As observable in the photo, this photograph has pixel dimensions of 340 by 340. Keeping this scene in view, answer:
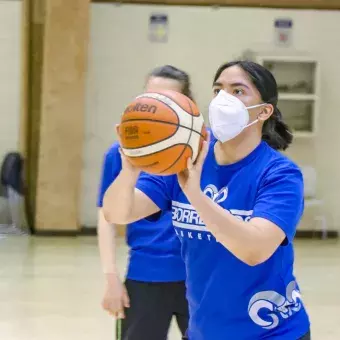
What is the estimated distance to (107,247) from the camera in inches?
101

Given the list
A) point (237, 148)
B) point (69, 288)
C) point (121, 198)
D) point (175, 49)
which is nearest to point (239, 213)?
point (237, 148)

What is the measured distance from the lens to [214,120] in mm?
2035

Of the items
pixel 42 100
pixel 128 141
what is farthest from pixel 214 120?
pixel 42 100

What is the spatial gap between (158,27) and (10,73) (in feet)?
6.49

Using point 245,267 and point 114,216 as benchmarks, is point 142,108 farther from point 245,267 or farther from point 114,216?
point 245,267

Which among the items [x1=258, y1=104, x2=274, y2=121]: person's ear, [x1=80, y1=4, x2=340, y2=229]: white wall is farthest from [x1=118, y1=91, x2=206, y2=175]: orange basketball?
[x1=80, y1=4, x2=340, y2=229]: white wall

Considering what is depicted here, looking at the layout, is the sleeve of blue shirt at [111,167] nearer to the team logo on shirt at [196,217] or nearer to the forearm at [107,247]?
the forearm at [107,247]

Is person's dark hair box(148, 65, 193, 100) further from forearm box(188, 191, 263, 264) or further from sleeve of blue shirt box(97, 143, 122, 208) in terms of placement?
forearm box(188, 191, 263, 264)

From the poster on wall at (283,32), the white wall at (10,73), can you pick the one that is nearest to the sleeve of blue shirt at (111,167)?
the white wall at (10,73)

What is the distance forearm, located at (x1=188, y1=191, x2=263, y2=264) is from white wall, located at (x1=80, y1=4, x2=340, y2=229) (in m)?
6.82

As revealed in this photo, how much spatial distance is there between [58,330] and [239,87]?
3.16 metres

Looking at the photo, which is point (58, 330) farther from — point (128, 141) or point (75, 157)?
point (75, 157)

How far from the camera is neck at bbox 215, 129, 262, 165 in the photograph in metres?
1.95

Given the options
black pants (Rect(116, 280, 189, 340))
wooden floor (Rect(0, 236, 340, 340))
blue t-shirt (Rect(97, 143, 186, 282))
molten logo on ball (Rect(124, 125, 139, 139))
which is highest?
molten logo on ball (Rect(124, 125, 139, 139))
